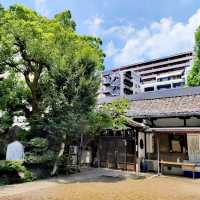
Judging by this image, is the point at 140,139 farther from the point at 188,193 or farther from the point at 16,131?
the point at 16,131

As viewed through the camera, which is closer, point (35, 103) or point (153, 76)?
point (35, 103)

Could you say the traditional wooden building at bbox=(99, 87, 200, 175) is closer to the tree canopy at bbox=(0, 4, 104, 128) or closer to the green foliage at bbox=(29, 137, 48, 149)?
the tree canopy at bbox=(0, 4, 104, 128)

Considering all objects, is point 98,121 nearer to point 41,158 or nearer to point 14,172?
point 41,158

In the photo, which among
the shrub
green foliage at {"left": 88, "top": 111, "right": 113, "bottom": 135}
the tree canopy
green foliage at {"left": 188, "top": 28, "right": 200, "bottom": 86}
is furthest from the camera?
green foliage at {"left": 188, "top": 28, "right": 200, "bottom": 86}

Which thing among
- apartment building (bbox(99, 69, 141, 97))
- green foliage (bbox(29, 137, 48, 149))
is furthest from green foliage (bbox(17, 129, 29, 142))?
apartment building (bbox(99, 69, 141, 97))

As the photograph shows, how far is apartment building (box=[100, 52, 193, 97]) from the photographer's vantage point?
305 ft

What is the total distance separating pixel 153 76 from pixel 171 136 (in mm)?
91076

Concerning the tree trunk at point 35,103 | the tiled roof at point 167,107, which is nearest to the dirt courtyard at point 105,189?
the tiled roof at point 167,107

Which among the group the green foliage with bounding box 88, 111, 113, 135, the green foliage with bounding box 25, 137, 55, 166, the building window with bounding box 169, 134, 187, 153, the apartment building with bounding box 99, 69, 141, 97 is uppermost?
the apartment building with bounding box 99, 69, 141, 97

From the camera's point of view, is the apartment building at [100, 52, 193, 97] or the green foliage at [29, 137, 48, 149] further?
the apartment building at [100, 52, 193, 97]

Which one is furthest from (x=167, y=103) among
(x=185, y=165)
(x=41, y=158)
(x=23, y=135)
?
(x=23, y=135)

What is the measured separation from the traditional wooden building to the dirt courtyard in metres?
1.74

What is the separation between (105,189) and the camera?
10.9m

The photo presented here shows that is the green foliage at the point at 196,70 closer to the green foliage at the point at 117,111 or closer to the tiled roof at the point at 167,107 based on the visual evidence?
the tiled roof at the point at 167,107
